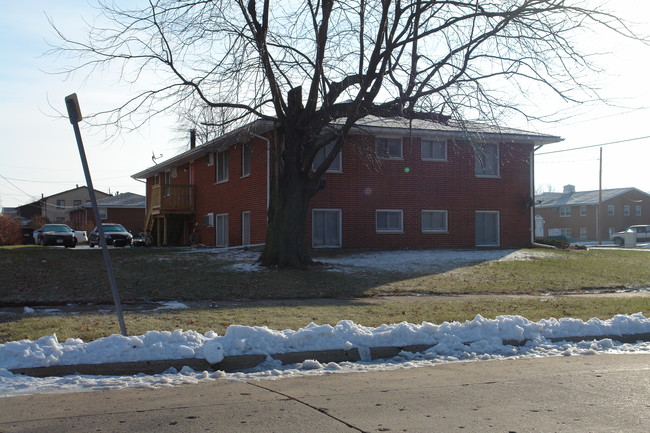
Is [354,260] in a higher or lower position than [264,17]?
lower

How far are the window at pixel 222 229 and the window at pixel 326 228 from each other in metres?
6.19

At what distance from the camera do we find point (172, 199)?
1334 inches

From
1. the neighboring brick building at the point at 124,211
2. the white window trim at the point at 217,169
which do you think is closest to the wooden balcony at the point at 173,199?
the white window trim at the point at 217,169

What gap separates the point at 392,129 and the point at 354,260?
20.1 feet

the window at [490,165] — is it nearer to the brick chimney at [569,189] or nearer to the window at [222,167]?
the window at [222,167]

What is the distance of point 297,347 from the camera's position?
862 cm

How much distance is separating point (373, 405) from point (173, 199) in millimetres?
28881

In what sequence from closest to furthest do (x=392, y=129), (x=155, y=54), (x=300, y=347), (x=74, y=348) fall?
(x=74, y=348)
(x=300, y=347)
(x=155, y=54)
(x=392, y=129)

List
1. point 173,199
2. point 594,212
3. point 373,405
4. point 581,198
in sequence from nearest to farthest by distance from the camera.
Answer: point 373,405 → point 173,199 → point 594,212 → point 581,198

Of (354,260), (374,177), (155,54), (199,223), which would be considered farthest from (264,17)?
(199,223)

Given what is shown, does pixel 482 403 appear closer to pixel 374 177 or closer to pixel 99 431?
pixel 99 431

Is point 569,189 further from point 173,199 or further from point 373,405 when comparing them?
point 373,405

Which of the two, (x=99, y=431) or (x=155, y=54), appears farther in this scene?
(x=155, y=54)

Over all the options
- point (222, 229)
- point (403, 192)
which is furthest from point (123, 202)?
point (403, 192)
